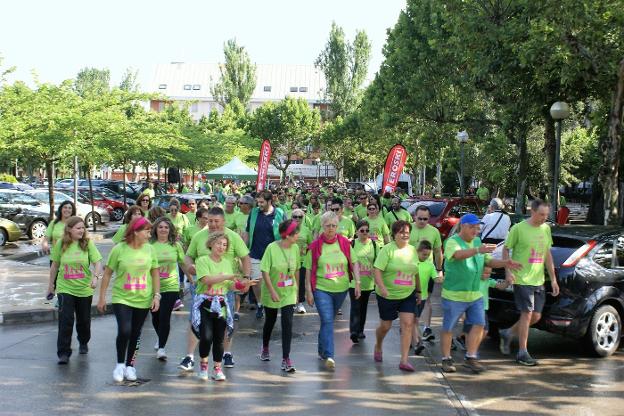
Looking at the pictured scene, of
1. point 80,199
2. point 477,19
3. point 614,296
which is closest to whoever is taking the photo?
point 614,296

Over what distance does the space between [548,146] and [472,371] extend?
549 inches

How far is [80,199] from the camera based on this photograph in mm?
29703

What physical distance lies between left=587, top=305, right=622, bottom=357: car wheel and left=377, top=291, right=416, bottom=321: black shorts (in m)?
2.00

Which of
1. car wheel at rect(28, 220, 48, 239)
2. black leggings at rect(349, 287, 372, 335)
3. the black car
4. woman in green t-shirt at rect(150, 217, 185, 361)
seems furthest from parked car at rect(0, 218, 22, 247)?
the black car

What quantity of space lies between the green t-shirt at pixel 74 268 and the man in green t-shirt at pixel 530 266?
14.3ft

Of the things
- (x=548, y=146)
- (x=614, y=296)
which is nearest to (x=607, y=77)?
(x=548, y=146)

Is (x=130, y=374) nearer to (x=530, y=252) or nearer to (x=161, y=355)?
(x=161, y=355)

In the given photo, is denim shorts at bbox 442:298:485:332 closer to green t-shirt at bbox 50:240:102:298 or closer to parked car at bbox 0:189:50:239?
green t-shirt at bbox 50:240:102:298

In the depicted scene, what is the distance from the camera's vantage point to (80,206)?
27234mm

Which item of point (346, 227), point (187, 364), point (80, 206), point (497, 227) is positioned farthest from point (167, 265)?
point (80, 206)

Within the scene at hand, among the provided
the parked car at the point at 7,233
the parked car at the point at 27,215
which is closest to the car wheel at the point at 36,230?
the parked car at the point at 27,215

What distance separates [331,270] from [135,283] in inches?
78.4

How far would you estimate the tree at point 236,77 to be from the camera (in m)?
79.6

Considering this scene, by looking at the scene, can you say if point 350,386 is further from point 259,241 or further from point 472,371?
point 259,241
